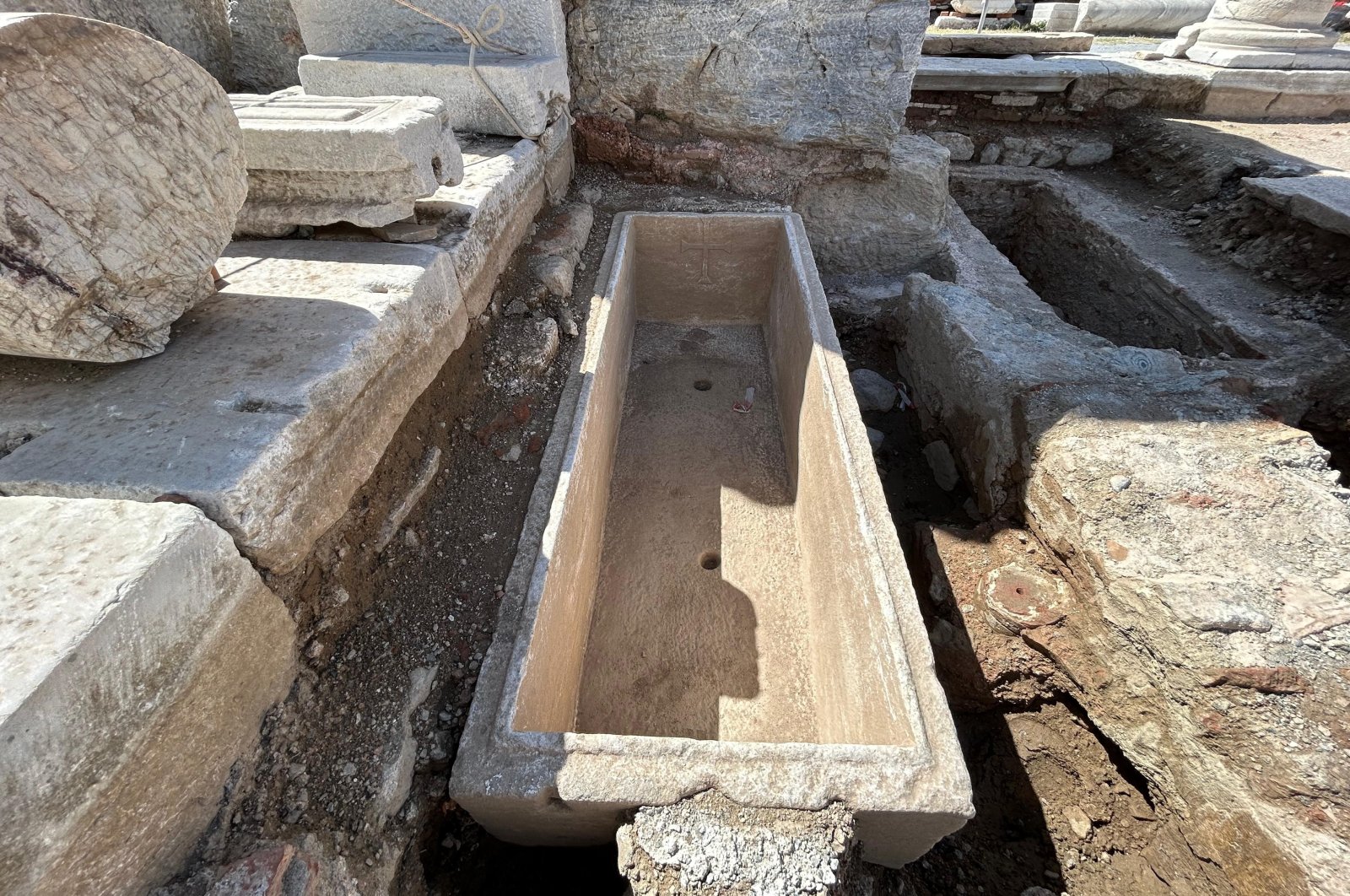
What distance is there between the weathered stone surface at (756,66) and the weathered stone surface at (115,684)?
13.4 ft

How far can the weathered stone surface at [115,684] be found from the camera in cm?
88

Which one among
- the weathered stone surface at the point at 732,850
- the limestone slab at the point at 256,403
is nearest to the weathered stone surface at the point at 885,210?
the limestone slab at the point at 256,403

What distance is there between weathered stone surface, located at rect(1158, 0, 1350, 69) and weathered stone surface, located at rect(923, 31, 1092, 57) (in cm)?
127

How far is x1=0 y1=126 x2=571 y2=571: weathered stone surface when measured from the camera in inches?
51.2

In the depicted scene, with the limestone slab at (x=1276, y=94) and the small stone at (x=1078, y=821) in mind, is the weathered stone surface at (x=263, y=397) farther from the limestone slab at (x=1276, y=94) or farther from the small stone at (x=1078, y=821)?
the limestone slab at (x=1276, y=94)

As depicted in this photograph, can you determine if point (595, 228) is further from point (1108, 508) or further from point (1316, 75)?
point (1316, 75)

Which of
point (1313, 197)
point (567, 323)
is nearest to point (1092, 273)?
point (1313, 197)

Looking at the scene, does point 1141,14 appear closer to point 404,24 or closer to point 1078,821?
point 404,24

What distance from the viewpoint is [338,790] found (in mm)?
1465

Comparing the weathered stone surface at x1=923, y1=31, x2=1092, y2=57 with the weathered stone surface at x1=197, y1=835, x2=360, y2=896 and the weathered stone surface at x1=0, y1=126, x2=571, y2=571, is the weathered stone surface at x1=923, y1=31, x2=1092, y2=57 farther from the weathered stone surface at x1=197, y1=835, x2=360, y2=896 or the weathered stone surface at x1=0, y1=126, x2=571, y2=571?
the weathered stone surface at x1=197, y1=835, x2=360, y2=896

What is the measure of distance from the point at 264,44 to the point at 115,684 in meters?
4.41

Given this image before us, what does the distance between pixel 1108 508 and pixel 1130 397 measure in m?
0.73

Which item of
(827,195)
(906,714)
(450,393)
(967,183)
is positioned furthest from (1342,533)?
(967,183)

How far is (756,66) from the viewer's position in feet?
13.8
